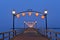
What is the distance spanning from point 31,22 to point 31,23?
1488 mm

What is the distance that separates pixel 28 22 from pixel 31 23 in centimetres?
260

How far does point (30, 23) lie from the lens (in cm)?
10481

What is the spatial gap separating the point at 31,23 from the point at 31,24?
3.16ft

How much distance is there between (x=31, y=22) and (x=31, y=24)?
1.33m

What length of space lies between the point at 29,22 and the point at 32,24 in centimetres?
222

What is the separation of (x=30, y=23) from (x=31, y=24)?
4.80 feet

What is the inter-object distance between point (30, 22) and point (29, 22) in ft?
2.31

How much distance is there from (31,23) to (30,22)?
5.24 ft

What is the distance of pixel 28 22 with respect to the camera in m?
107

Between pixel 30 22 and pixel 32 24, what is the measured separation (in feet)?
5.56

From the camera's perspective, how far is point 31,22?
350 feet

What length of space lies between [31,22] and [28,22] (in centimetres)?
184

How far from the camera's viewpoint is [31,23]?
105 meters
